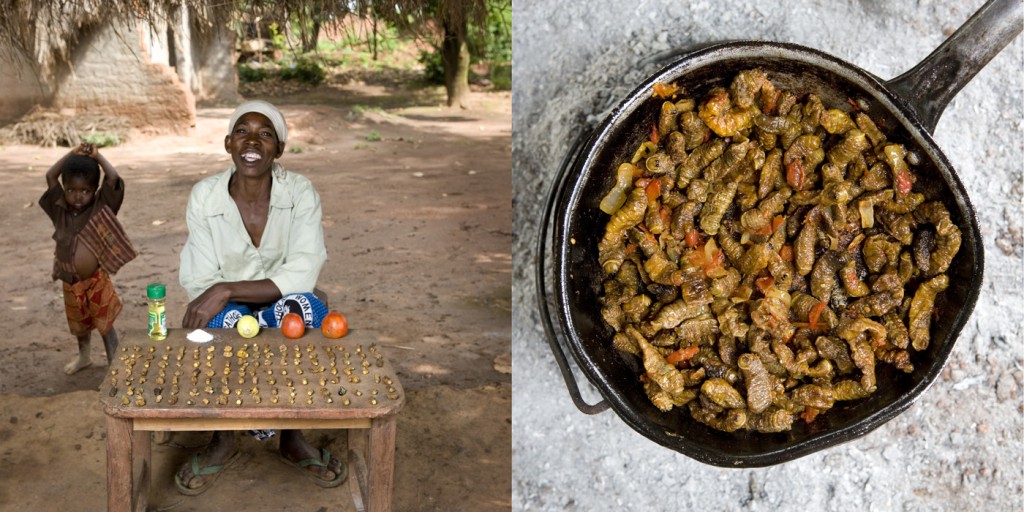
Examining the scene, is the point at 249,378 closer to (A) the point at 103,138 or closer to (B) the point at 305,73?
(A) the point at 103,138

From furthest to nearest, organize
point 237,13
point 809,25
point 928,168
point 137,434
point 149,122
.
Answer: point 149,122 → point 237,13 → point 137,434 → point 809,25 → point 928,168

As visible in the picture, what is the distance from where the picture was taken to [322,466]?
308 cm

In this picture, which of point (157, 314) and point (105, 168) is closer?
point (157, 314)

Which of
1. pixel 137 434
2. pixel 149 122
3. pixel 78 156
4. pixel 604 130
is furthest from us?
pixel 149 122

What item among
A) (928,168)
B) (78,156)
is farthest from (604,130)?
(78,156)

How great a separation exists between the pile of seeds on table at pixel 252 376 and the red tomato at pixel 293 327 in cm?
7

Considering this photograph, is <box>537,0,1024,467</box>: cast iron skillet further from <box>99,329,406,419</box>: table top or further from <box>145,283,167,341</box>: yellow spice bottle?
<box>145,283,167,341</box>: yellow spice bottle

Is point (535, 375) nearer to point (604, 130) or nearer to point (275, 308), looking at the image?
point (604, 130)

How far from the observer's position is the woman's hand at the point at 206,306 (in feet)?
9.36

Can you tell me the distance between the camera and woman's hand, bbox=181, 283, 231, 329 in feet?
9.36

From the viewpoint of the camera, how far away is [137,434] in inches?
110

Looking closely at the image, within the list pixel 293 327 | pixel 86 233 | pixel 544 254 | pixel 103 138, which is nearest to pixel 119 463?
pixel 293 327

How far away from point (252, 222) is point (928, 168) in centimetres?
219

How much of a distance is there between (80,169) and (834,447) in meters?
2.97
